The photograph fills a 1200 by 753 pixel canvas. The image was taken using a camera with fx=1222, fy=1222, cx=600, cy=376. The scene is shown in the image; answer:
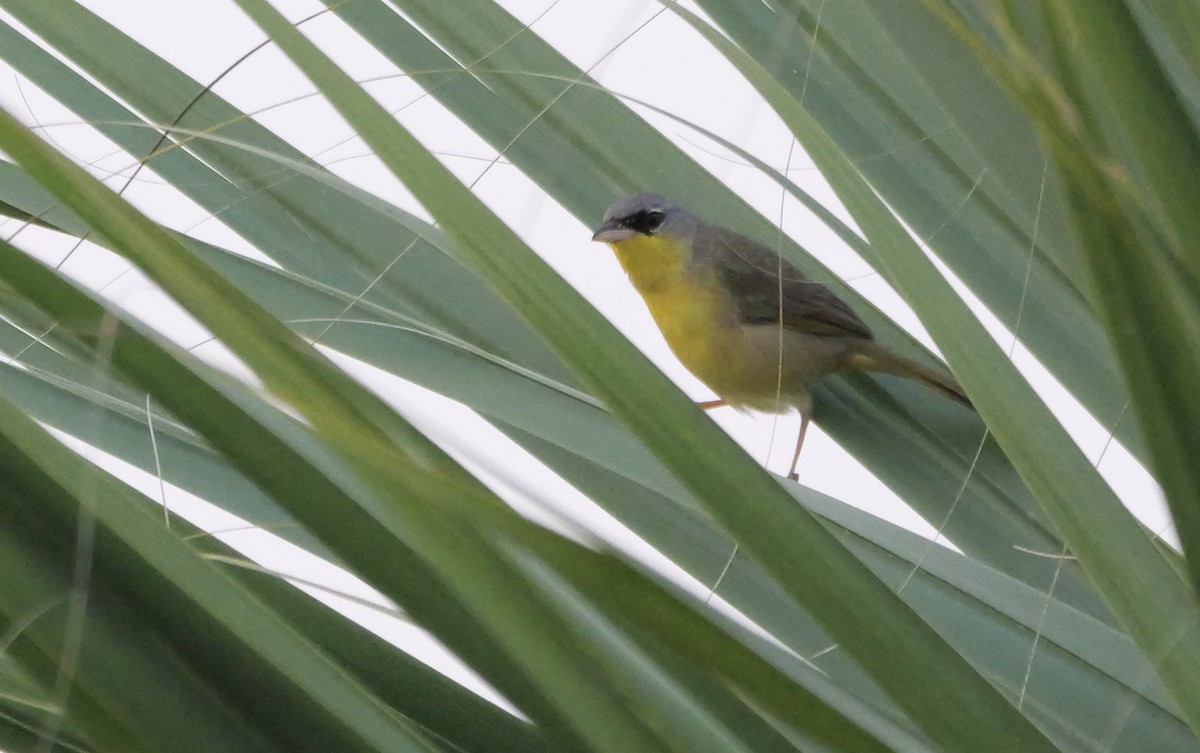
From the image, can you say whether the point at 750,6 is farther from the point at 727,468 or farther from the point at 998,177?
the point at 727,468

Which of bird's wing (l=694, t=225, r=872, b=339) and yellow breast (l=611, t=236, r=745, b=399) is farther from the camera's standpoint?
yellow breast (l=611, t=236, r=745, b=399)

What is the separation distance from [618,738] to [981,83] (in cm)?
73

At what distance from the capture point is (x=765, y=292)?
2.78 m

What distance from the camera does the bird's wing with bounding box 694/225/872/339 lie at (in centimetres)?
234

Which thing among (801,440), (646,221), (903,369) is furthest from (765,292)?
(903,369)

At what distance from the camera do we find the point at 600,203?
1371 millimetres

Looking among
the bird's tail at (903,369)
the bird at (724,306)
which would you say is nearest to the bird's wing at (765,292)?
the bird at (724,306)

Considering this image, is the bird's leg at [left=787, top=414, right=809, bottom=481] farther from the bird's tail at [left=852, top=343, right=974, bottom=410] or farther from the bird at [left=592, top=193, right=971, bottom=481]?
the bird's tail at [left=852, top=343, right=974, bottom=410]

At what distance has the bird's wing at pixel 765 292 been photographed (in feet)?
7.67

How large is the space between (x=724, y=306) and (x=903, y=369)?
990 millimetres

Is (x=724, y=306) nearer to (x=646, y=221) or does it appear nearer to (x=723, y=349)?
(x=723, y=349)

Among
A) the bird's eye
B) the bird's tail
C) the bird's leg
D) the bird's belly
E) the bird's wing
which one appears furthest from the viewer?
the bird's belly

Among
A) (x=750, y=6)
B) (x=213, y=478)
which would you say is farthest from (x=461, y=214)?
(x=750, y=6)

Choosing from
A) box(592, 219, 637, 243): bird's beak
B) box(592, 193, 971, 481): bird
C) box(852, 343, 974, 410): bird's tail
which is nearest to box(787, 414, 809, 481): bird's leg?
box(592, 193, 971, 481): bird
